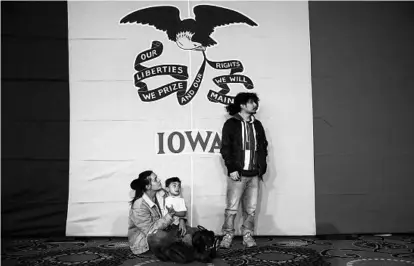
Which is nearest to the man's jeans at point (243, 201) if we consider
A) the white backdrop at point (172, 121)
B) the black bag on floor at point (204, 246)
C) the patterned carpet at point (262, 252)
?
the patterned carpet at point (262, 252)

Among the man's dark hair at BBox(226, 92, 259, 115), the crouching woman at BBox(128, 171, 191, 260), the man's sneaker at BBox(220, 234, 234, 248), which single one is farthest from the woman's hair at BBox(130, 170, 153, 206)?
the man's dark hair at BBox(226, 92, 259, 115)

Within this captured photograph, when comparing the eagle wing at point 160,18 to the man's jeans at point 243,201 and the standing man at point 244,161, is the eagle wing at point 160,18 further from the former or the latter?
the man's jeans at point 243,201

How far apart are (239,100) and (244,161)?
19.3 inches

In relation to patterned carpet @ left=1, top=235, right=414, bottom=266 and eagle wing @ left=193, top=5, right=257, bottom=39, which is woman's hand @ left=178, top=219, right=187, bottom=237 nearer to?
patterned carpet @ left=1, top=235, right=414, bottom=266

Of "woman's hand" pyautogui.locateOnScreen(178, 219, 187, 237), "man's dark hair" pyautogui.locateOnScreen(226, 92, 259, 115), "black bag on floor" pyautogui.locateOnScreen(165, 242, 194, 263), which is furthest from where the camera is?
"man's dark hair" pyautogui.locateOnScreen(226, 92, 259, 115)

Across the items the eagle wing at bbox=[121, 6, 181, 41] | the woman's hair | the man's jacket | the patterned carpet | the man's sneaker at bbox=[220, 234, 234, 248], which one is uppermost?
the eagle wing at bbox=[121, 6, 181, 41]

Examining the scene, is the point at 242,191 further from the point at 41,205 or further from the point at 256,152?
the point at 41,205

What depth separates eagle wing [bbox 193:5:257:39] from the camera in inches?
133

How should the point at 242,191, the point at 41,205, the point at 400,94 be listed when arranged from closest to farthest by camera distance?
the point at 242,191, the point at 41,205, the point at 400,94

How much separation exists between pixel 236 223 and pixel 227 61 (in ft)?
4.63

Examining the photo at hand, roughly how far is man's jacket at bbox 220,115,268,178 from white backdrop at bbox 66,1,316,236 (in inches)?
12.4

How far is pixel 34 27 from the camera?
3.32 meters

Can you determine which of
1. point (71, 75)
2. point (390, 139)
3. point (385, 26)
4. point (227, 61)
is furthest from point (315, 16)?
point (71, 75)

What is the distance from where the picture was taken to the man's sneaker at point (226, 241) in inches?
113
